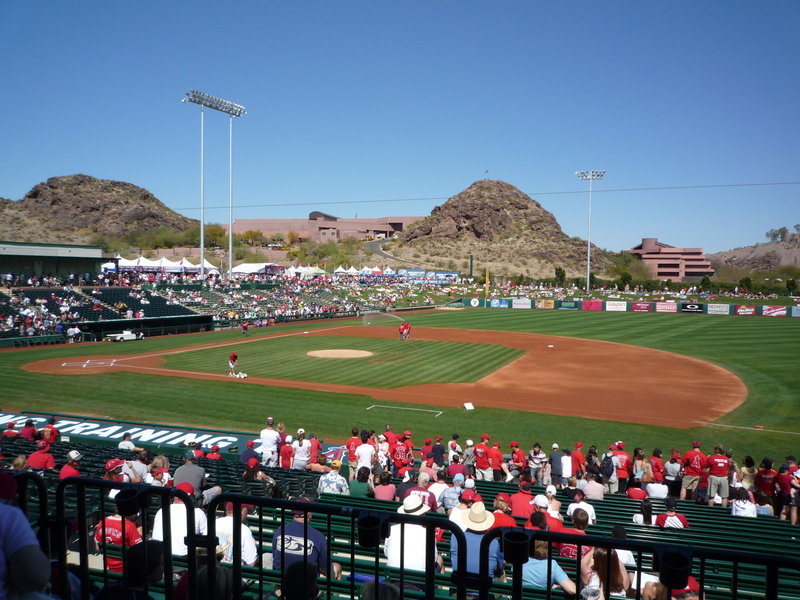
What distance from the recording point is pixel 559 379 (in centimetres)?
2741

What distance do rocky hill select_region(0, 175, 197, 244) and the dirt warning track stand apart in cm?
13555

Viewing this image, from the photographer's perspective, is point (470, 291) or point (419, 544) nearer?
point (419, 544)

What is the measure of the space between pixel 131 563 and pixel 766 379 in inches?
1248

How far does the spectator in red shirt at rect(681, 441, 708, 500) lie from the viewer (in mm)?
12328

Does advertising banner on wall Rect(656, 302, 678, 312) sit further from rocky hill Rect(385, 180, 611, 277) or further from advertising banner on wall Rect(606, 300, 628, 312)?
rocky hill Rect(385, 180, 611, 277)

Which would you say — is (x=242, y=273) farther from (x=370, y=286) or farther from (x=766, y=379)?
(x=766, y=379)

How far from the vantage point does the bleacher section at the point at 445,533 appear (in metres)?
4.84

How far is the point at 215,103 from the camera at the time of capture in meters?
61.8

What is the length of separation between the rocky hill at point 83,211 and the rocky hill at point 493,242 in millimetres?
73493

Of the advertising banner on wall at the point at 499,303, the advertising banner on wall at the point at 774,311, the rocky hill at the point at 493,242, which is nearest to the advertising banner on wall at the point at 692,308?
the advertising banner on wall at the point at 774,311

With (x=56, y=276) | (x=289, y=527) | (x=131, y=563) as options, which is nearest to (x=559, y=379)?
(x=289, y=527)

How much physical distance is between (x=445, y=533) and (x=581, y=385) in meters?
20.4

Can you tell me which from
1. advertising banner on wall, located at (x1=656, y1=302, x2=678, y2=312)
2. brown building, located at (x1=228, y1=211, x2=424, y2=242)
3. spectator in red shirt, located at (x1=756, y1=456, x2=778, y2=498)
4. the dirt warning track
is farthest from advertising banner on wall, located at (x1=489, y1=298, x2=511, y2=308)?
brown building, located at (x1=228, y1=211, x2=424, y2=242)

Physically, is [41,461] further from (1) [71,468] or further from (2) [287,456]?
(2) [287,456]
